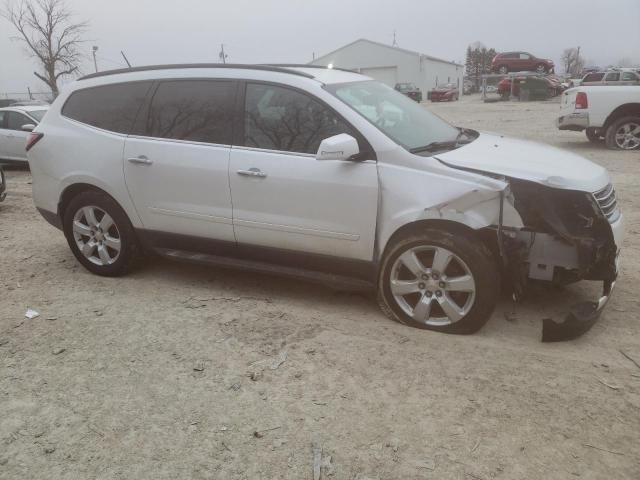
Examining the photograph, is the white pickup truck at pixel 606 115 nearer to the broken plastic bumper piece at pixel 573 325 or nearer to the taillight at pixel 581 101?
the taillight at pixel 581 101

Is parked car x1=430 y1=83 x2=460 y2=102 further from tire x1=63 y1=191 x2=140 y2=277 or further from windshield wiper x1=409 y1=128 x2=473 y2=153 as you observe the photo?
tire x1=63 y1=191 x2=140 y2=277

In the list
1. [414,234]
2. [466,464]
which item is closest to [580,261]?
[414,234]

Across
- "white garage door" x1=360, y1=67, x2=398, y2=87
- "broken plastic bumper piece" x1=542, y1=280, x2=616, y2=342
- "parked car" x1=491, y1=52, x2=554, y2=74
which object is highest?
"white garage door" x1=360, y1=67, x2=398, y2=87

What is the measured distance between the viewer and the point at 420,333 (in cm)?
366

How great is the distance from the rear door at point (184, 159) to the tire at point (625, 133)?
10.0 m

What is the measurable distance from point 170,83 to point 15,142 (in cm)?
940

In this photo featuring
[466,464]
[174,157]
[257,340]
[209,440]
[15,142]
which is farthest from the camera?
[15,142]

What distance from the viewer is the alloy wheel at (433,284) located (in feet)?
11.4

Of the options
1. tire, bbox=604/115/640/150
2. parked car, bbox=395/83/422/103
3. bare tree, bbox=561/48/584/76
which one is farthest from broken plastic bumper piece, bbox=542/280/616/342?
bare tree, bbox=561/48/584/76

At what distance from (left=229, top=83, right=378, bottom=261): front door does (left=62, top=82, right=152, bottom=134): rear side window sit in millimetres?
1103

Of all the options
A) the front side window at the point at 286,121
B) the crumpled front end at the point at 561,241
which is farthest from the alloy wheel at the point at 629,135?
the front side window at the point at 286,121

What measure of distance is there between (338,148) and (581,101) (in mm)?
9623

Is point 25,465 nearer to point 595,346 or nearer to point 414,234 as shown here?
point 414,234

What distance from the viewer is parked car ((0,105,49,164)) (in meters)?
11.9
